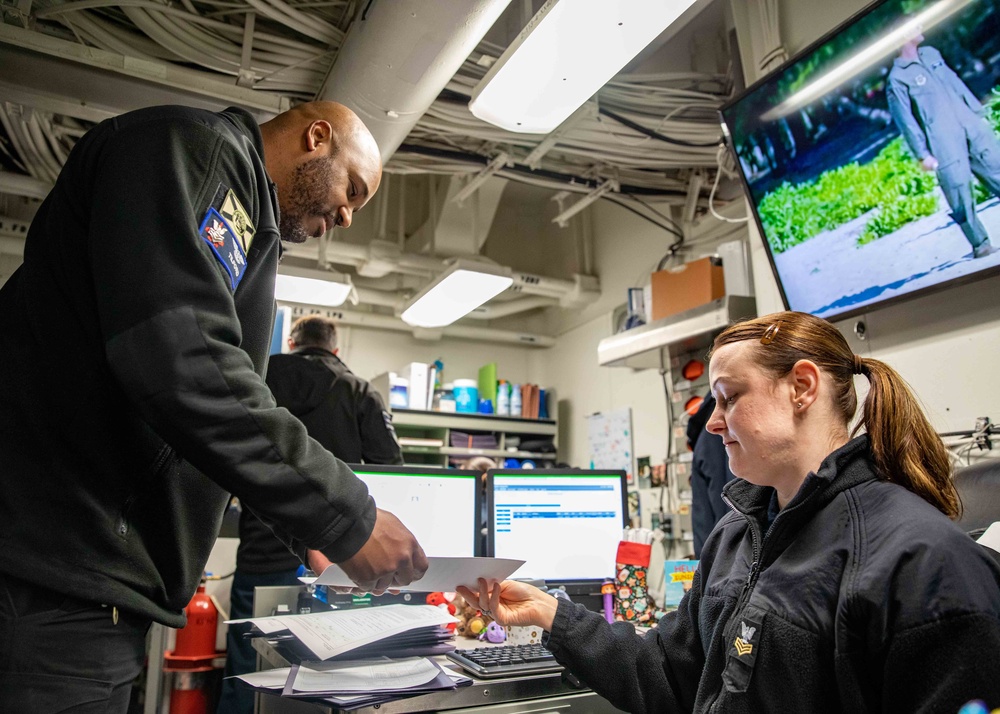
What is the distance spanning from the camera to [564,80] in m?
2.40

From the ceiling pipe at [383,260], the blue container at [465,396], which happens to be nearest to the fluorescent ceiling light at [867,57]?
the ceiling pipe at [383,260]

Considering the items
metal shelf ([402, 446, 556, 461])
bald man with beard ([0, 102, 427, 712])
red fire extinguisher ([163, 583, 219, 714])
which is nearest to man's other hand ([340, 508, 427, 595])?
A: bald man with beard ([0, 102, 427, 712])

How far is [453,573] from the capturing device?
3.96 ft

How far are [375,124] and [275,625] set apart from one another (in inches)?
81.9

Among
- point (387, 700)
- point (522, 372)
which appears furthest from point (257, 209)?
point (522, 372)

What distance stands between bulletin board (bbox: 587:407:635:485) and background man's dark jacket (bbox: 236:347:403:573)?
89.7 inches

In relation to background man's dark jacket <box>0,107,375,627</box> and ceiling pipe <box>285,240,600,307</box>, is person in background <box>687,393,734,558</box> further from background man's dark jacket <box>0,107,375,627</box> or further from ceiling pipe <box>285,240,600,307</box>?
ceiling pipe <box>285,240,600,307</box>

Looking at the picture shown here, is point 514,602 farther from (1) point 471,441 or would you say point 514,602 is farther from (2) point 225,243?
(1) point 471,441

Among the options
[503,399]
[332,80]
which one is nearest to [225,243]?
[332,80]

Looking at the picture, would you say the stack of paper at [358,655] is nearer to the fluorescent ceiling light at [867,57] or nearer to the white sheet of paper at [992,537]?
the white sheet of paper at [992,537]

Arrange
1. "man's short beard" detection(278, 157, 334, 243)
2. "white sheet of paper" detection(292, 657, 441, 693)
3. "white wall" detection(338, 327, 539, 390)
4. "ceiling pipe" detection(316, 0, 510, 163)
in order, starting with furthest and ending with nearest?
"white wall" detection(338, 327, 539, 390) < "ceiling pipe" detection(316, 0, 510, 163) < "man's short beard" detection(278, 157, 334, 243) < "white sheet of paper" detection(292, 657, 441, 693)

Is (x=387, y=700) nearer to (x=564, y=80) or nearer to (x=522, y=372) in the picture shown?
(x=564, y=80)

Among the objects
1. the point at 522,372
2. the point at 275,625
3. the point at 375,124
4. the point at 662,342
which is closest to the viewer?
the point at 275,625

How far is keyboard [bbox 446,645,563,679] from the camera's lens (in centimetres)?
Result: 131
